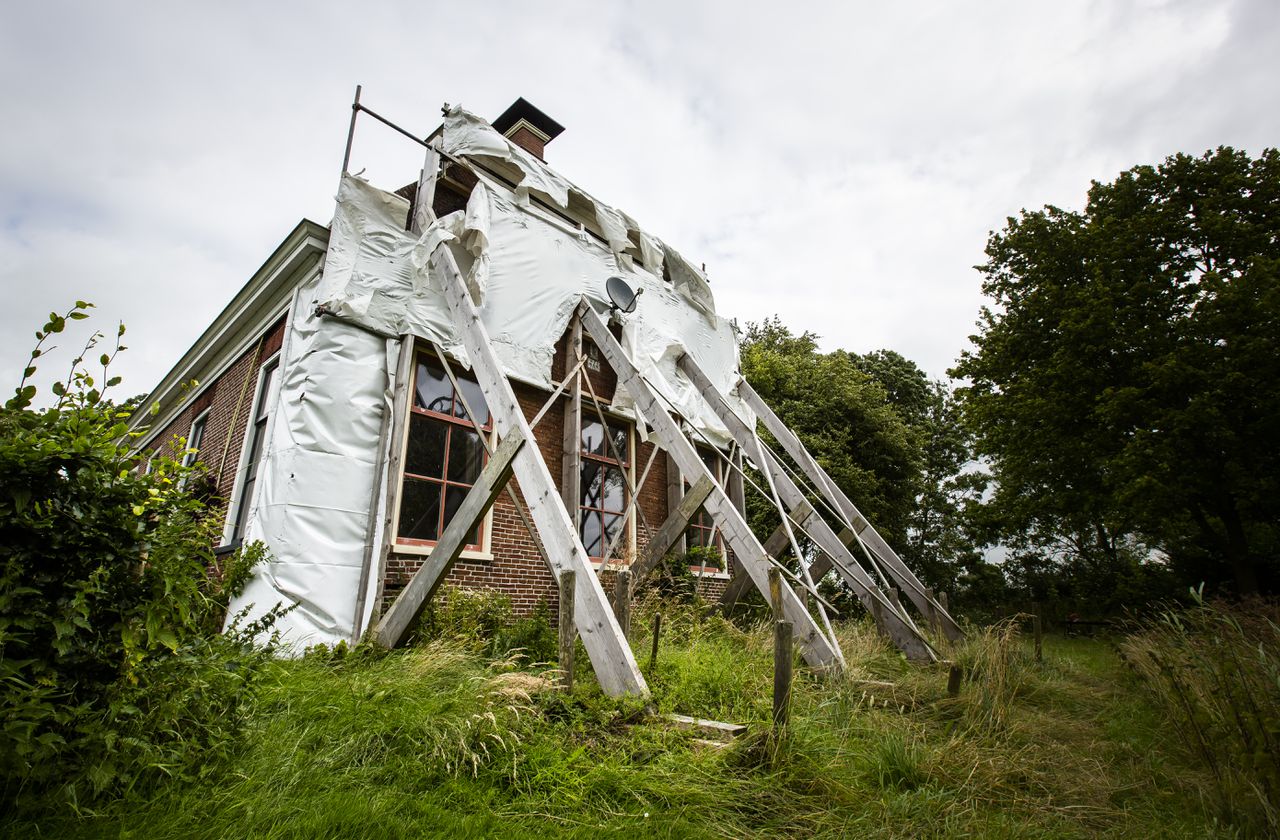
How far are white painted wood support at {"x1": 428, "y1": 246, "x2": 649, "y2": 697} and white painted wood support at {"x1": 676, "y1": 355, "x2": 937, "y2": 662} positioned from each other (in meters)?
3.35

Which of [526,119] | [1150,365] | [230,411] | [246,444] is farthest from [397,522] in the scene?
[1150,365]

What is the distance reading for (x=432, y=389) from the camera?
22.6 feet

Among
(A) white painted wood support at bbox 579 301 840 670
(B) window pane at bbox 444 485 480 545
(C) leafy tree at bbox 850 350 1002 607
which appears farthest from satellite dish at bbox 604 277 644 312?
(C) leafy tree at bbox 850 350 1002 607

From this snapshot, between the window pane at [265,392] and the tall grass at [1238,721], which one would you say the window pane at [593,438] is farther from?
the tall grass at [1238,721]

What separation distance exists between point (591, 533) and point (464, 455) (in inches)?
Result: 86.2

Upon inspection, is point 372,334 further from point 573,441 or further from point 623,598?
point 623,598

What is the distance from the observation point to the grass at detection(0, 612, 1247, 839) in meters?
2.40

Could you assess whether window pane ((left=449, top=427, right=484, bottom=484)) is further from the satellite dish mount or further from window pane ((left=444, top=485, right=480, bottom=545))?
the satellite dish mount

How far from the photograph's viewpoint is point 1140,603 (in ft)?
54.0

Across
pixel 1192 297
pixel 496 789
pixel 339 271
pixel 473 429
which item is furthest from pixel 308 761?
pixel 1192 297

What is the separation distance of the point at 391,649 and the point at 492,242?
498 centimetres

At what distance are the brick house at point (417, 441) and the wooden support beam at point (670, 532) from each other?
572 mm

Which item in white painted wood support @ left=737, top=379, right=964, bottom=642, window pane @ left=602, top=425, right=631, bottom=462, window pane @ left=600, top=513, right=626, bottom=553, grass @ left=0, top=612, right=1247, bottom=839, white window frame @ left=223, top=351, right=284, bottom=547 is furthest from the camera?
window pane @ left=602, top=425, right=631, bottom=462

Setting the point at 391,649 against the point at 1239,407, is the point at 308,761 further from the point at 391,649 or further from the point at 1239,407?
the point at 1239,407
